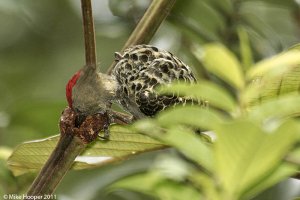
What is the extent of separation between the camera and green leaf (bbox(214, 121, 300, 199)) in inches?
21.7

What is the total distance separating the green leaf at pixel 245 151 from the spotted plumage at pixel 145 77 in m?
A: 0.38

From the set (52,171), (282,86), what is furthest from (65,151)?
(282,86)

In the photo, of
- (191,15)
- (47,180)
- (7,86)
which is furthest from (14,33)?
(47,180)

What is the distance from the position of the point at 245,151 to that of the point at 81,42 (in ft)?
4.35

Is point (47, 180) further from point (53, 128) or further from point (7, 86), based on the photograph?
point (7, 86)

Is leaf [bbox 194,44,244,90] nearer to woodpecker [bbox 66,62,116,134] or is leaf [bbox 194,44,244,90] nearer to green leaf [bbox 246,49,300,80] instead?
green leaf [bbox 246,49,300,80]

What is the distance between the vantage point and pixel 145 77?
99 centimetres

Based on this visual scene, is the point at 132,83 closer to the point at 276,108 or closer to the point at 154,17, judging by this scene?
the point at 154,17

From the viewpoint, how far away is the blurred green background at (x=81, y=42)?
5.34ft

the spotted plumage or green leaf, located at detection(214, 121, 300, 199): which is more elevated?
the spotted plumage

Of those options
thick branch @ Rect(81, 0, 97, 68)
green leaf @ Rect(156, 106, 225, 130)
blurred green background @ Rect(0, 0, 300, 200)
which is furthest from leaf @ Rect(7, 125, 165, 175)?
green leaf @ Rect(156, 106, 225, 130)

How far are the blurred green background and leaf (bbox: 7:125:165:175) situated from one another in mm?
371

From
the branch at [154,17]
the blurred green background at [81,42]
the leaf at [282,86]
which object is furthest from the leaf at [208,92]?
the blurred green background at [81,42]

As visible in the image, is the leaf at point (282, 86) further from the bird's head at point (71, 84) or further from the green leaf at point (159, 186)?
the bird's head at point (71, 84)
